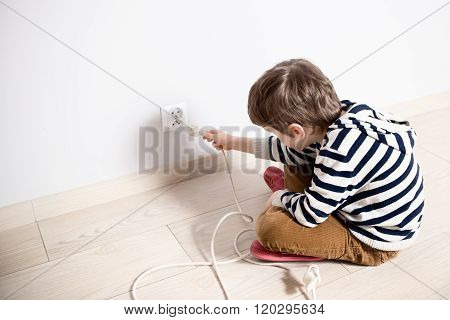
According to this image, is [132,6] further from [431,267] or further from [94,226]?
[431,267]

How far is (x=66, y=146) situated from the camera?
3.63 feet

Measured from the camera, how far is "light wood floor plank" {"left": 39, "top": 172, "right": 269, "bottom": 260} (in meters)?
1.09

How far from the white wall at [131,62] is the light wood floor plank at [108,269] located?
8.4 inches

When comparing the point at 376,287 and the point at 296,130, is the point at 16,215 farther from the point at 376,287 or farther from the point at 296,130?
the point at 376,287

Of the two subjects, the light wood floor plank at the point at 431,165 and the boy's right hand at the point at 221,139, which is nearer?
the boy's right hand at the point at 221,139

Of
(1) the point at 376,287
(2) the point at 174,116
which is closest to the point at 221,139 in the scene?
(2) the point at 174,116

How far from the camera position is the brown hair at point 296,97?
88 cm

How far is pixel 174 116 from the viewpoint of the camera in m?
1.18

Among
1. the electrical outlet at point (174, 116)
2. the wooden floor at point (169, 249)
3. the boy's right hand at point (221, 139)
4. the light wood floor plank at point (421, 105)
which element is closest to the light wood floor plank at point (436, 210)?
the wooden floor at point (169, 249)

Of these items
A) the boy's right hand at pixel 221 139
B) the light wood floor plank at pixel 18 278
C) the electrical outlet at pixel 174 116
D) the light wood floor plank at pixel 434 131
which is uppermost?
the electrical outlet at pixel 174 116

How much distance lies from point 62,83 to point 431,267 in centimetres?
87

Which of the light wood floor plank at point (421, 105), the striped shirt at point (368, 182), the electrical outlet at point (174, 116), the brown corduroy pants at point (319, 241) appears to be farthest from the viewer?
the light wood floor plank at point (421, 105)

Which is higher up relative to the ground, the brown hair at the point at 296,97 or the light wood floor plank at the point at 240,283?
the brown hair at the point at 296,97

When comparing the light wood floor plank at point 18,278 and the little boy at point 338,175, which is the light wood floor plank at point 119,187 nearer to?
the light wood floor plank at point 18,278
